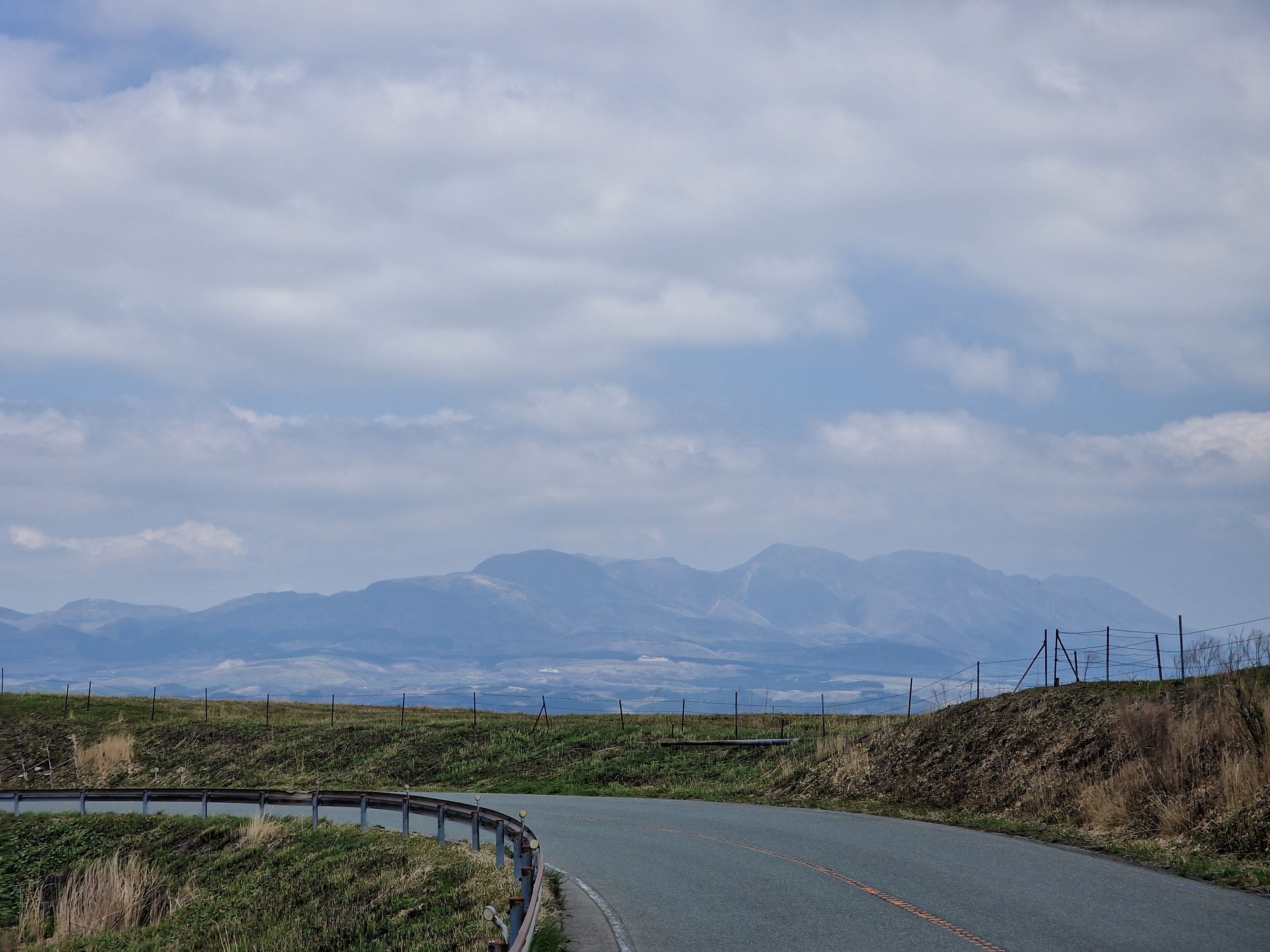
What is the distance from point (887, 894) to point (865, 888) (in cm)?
57

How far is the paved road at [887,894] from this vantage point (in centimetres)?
1162

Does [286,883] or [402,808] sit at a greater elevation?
[402,808]

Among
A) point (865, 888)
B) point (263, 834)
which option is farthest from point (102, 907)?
point (865, 888)

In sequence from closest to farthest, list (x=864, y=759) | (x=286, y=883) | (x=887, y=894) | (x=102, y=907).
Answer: (x=887, y=894) → (x=286, y=883) → (x=102, y=907) → (x=864, y=759)

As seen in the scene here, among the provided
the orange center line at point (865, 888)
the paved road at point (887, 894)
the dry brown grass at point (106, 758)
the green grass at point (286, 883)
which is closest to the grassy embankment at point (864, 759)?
the dry brown grass at point (106, 758)

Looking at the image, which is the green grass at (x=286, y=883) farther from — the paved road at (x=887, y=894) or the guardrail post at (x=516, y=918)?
the paved road at (x=887, y=894)

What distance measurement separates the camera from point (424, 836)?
72.4ft

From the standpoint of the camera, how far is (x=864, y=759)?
3152cm

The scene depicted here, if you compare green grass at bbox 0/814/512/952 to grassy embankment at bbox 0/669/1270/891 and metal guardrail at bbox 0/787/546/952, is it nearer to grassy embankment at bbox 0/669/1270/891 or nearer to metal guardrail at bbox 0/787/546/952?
metal guardrail at bbox 0/787/546/952

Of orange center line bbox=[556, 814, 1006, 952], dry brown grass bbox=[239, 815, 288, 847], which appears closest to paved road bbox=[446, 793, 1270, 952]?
orange center line bbox=[556, 814, 1006, 952]

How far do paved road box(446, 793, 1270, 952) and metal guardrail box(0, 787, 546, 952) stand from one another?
50.0 inches

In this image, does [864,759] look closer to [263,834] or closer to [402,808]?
[402,808]

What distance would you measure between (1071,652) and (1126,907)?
19739mm

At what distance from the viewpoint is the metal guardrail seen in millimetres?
11398
